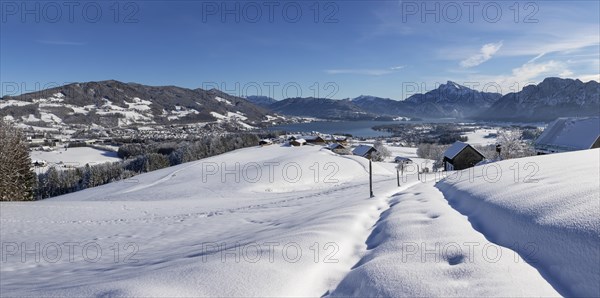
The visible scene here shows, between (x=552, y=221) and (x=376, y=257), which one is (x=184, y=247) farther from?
(x=552, y=221)

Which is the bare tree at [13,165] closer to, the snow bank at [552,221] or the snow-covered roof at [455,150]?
the snow bank at [552,221]

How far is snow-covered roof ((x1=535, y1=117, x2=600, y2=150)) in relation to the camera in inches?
1350

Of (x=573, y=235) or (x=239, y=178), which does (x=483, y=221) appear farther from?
(x=239, y=178)

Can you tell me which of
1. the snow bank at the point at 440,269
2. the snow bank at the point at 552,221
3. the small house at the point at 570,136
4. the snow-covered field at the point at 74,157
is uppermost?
the small house at the point at 570,136

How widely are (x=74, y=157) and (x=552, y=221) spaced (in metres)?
159

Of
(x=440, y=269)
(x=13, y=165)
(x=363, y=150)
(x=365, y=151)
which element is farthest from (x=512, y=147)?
(x=13, y=165)

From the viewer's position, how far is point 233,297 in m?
4.80

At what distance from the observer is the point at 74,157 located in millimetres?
130750

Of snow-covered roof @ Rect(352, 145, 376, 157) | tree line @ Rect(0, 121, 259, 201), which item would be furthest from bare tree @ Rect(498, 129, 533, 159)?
tree line @ Rect(0, 121, 259, 201)

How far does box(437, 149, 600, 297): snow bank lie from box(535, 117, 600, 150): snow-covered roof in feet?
105

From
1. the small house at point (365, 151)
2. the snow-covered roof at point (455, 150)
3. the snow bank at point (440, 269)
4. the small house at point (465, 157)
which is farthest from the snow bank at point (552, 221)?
the small house at point (365, 151)

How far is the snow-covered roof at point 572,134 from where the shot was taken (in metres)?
34.3

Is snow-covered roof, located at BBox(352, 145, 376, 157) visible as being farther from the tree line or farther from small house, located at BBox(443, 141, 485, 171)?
the tree line

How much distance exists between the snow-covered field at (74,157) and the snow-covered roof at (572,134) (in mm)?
136199
